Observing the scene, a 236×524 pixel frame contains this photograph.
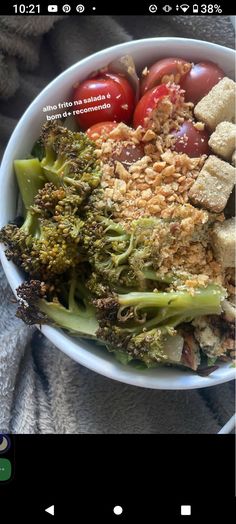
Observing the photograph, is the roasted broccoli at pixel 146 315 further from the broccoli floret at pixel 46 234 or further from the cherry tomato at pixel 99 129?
the cherry tomato at pixel 99 129

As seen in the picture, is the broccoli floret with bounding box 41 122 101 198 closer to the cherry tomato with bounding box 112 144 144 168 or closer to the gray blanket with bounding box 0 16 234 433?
the cherry tomato with bounding box 112 144 144 168

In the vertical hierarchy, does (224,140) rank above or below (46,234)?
above

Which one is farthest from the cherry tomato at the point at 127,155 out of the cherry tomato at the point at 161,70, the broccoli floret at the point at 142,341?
the broccoli floret at the point at 142,341
